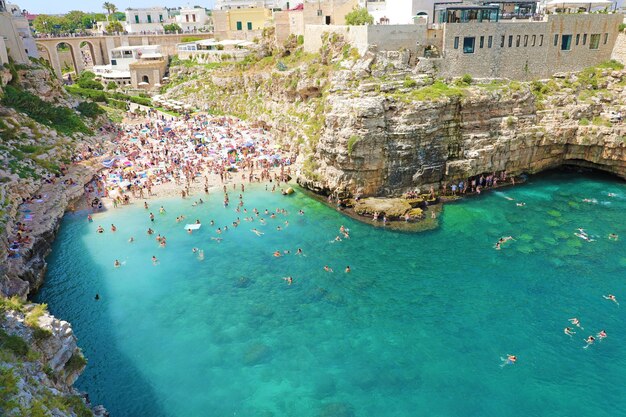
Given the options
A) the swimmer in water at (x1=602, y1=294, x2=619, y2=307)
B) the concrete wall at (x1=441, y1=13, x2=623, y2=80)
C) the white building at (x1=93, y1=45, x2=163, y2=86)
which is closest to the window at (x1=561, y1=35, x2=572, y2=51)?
the concrete wall at (x1=441, y1=13, x2=623, y2=80)

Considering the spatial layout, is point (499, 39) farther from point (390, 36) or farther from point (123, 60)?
point (123, 60)

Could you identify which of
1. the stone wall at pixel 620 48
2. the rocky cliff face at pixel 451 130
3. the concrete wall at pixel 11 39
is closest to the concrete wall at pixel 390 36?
the rocky cliff face at pixel 451 130

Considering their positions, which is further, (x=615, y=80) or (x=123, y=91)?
(x=123, y=91)

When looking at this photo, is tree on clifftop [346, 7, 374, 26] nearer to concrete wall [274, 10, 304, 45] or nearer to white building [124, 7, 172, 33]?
concrete wall [274, 10, 304, 45]

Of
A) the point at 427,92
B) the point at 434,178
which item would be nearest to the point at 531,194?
the point at 434,178

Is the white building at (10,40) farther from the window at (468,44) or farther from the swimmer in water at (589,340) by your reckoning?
the swimmer in water at (589,340)

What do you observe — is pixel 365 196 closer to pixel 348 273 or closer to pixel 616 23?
pixel 348 273
